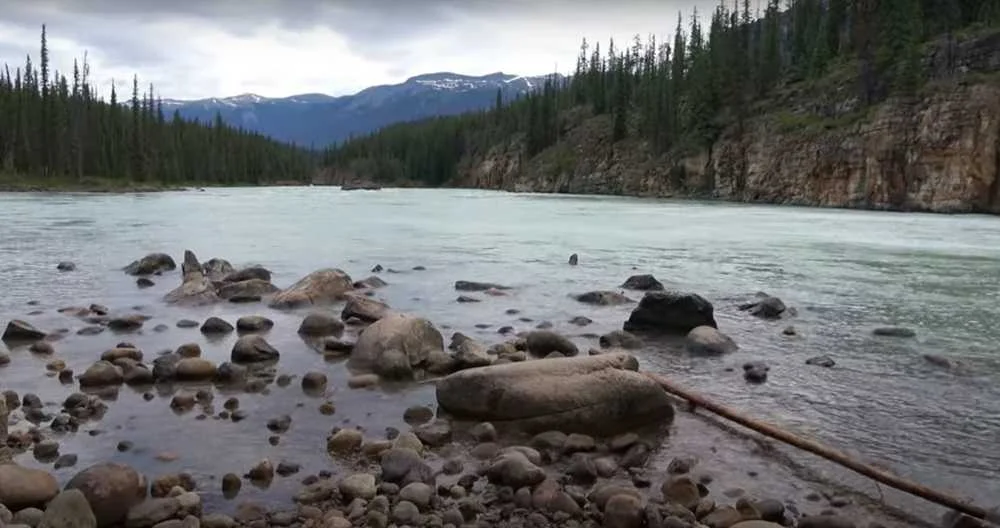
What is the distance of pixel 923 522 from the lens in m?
6.28

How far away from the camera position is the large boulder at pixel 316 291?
653 inches

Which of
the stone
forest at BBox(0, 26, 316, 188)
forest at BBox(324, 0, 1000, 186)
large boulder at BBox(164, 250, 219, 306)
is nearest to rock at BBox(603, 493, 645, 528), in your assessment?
the stone

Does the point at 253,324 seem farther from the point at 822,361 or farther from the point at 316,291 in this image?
the point at 822,361

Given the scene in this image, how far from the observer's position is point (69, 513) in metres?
5.55

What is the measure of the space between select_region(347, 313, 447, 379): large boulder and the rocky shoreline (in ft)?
0.09

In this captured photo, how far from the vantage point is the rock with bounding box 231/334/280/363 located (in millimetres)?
11320

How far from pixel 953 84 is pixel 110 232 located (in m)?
68.9

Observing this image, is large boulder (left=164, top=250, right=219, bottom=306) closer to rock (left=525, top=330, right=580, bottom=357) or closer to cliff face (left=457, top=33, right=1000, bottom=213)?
rock (left=525, top=330, right=580, bottom=357)

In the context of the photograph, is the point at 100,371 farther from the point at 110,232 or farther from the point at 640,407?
the point at 110,232

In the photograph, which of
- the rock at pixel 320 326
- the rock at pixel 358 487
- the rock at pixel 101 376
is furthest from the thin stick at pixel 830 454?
the rock at pixel 101 376

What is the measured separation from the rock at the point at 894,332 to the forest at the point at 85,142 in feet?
301

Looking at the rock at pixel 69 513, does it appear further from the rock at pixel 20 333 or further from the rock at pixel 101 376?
the rock at pixel 20 333

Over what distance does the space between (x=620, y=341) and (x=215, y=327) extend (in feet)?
23.3

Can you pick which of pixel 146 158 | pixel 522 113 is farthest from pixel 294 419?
pixel 522 113
